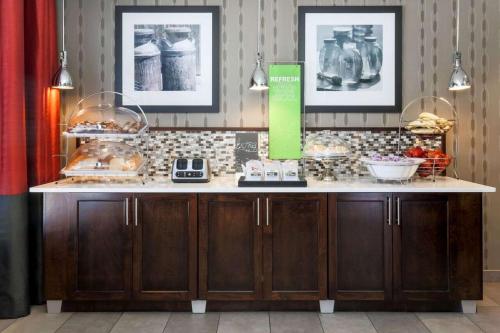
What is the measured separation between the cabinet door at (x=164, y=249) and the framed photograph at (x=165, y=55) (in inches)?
40.3

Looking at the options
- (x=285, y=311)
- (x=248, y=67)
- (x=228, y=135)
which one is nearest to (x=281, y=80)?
(x=248, y=67)

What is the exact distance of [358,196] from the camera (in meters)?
3.34

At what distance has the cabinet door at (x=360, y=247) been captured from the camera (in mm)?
3344

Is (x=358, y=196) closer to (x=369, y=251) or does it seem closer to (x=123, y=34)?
(x=369, y=251)

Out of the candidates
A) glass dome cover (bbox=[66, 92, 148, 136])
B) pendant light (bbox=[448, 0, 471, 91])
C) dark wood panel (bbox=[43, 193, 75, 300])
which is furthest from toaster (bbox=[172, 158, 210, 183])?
pendant light (bbox=[448, 0, 471, 91])

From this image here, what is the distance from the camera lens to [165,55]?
13.2ft

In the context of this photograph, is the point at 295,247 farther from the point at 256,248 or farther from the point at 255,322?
the point at 255,322

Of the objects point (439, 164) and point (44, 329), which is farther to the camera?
point (439, 164)

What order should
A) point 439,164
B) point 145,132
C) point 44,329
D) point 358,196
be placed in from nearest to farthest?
1. point 44,329
2. point 358,196
3. point 439,164
4. point 145,132

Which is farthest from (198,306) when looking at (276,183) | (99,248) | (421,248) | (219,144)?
(421,248)

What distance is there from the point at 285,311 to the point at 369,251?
70 cm

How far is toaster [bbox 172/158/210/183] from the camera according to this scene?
11.8 ft

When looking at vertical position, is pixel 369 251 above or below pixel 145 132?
below

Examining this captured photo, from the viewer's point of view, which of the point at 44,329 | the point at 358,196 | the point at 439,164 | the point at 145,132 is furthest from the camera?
the point at 145,132
